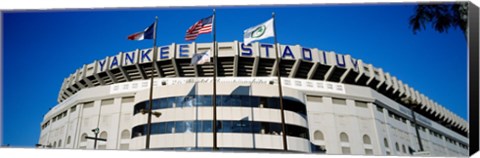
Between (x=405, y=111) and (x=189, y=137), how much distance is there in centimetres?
2957

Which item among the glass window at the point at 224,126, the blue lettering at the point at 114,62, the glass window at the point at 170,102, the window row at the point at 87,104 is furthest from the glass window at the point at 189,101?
the blue lettering at the point at 114,62

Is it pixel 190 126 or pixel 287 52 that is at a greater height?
pixel 287 52

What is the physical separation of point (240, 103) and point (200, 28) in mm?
9778

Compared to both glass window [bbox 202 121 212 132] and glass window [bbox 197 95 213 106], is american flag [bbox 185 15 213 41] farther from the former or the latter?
glass window [bbox 202 121 212 132]

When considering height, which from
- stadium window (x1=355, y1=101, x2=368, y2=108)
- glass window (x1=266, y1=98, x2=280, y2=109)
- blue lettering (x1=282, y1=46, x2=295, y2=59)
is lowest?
glass window (x1=266, y1=98, x2=280, y2=109)

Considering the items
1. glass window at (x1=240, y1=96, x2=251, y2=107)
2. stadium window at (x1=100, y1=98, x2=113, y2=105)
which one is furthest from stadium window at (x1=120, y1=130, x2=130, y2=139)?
glass window at (x1=240, y1=96, x2=251, y2=107)

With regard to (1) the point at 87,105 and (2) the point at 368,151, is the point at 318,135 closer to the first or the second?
(2) the point at 368,151

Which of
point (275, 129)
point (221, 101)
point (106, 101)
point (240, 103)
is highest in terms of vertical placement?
point (106, 101)

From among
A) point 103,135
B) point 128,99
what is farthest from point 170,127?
point 103,135

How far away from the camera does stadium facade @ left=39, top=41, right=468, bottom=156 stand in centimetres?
3177

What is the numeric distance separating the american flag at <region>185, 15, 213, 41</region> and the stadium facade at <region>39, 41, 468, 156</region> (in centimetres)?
873

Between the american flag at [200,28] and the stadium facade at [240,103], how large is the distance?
28.6ft

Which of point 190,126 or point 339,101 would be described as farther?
point 339,101

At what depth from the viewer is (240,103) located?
32.5m
